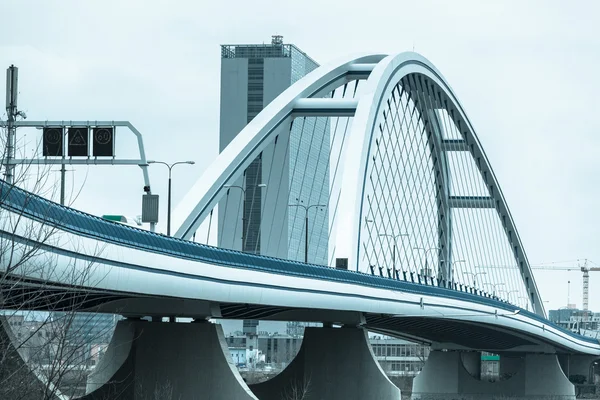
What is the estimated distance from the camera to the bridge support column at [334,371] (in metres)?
55.6

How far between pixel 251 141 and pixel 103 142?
19.1 m

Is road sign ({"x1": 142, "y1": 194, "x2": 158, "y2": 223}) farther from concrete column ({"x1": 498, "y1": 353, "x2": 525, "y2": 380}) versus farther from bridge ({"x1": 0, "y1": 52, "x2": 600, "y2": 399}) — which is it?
concrete column ({"x1": 498, "y1": 353, "x2": 525, "y2": 380})

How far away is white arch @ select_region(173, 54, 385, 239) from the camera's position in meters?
49.9

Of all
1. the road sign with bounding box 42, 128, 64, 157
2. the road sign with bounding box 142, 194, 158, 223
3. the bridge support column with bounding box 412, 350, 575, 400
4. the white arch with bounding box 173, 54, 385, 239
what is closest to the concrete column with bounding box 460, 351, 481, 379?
the bridge support column with bounding box 412, 350, 575, 400

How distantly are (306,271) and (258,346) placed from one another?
136 metres

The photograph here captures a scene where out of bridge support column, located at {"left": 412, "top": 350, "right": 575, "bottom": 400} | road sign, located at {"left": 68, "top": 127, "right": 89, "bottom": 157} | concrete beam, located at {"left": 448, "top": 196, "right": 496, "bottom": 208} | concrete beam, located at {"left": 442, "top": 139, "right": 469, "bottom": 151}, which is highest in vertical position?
concrete beam, located at {"left": 442, "top": 139, "right": 469, "bottom": 151}

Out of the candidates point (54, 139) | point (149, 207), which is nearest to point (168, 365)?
point (149, 207)

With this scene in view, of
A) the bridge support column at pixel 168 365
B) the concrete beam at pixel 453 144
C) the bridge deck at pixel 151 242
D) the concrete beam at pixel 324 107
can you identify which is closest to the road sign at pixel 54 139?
the bridge deck at pixel 151 242

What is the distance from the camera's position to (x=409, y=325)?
69312mm

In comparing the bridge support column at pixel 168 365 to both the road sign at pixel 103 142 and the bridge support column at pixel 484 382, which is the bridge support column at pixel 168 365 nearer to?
the road sign at pixel 103 142

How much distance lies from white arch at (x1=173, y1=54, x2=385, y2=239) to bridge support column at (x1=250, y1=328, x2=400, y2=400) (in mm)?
7899

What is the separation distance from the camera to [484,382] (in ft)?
342

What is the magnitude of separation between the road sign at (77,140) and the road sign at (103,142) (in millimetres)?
260

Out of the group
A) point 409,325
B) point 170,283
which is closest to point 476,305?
point 409,325
